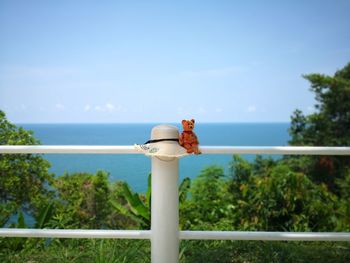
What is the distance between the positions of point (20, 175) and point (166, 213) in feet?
13.3

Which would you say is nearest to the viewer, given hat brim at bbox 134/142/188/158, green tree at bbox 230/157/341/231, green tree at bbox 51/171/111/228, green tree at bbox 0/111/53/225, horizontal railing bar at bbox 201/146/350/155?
hat brim at bbox 134/142/188/158

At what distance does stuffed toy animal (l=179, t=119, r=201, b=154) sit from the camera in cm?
179

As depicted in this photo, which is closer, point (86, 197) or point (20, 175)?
point (20, 175)

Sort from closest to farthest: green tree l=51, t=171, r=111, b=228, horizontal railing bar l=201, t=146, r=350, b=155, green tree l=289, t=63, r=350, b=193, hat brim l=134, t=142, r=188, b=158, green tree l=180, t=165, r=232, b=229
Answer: hat brim l=134, t=142, r=188, b=158 < horizontal railing bar l=201, t=146, r=350, b=155 < green tree l=180, t=165, r=232, b=229 < green tree l=51, t=171, r=111, b=228 < green tree l=289, t=63, r=350, b=193

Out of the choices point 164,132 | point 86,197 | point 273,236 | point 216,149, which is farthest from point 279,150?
point 86,197

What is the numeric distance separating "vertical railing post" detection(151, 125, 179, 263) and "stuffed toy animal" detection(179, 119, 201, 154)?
1.8 inches

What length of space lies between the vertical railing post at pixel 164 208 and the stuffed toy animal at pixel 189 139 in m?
0.05

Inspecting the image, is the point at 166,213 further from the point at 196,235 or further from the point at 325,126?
the point at 325,126

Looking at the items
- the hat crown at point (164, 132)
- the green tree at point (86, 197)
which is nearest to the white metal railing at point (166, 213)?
the hat crown at point (164, 132)

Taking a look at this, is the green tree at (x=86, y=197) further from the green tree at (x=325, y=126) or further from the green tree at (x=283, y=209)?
the green tree at (x=325, y=126)

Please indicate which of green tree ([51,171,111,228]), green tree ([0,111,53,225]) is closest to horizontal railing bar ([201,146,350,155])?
green tree ([0,111,53,225])

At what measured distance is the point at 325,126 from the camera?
33.0 ft

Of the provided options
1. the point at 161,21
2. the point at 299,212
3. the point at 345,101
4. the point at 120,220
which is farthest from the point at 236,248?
the point at 161,21

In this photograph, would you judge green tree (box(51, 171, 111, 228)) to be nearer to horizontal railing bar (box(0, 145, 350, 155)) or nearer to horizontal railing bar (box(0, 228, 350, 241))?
horizontal railing bar (box(0, 228, 350, 241))
